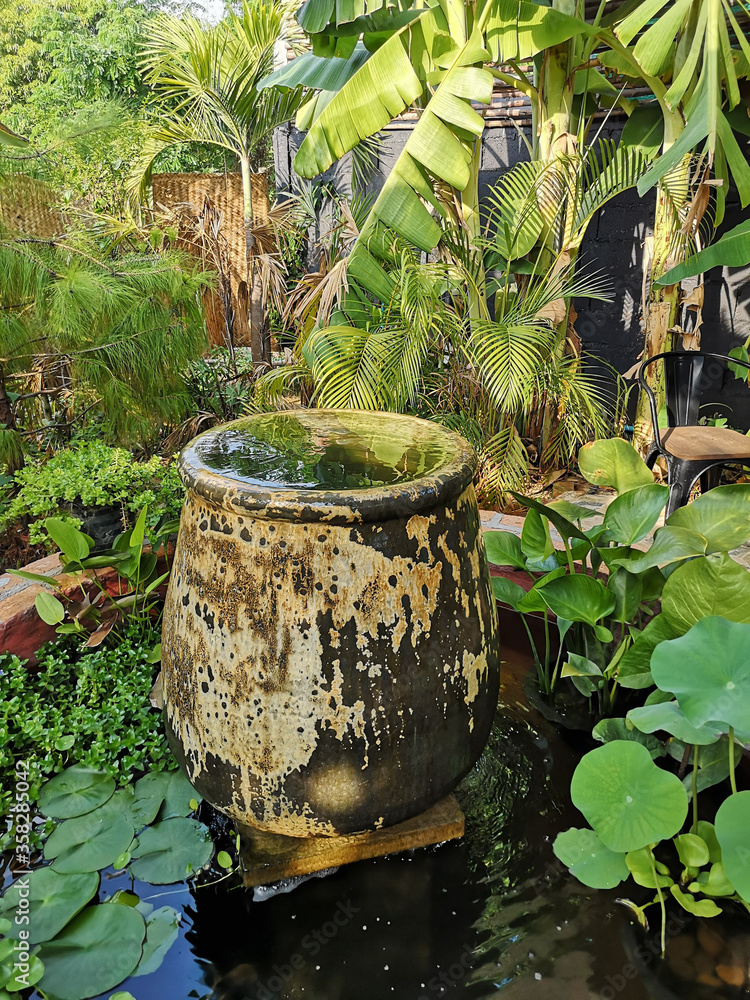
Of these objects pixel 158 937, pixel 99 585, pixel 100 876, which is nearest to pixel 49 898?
pixel 100 876

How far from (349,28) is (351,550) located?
3309mm

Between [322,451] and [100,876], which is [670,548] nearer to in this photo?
[322,451]

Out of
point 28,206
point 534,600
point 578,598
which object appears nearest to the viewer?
point 578,598

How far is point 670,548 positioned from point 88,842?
1.51m

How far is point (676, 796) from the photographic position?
1249mm

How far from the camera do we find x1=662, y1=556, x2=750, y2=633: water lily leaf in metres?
1.42

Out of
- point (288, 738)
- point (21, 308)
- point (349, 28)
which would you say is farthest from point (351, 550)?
point (349, 28)

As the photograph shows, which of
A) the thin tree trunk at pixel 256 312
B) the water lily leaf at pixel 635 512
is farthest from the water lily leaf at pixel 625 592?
the thin tree trunk at pixel 256 312

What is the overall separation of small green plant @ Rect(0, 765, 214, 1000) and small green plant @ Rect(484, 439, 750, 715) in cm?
103

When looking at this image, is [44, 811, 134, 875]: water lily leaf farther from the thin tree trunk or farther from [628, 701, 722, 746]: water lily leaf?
the thin tree trunk

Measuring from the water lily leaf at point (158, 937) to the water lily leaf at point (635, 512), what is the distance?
1400 millimetres

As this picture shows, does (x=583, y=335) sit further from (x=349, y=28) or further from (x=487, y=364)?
(x=349, y=28)

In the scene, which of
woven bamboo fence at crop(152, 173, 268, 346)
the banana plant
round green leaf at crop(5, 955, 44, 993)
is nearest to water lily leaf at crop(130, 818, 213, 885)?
round green leaf at crop(5, 955, 44, 993)

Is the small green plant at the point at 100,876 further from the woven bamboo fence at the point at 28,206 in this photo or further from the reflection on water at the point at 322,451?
→ the woven bamboo fence at the point at 28,206
